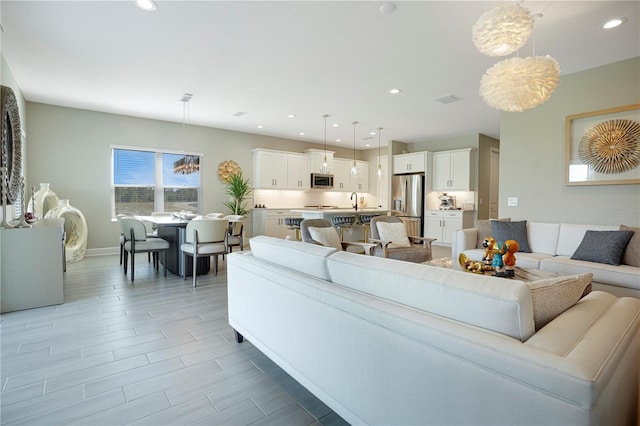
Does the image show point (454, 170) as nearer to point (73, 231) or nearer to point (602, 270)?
point (602, 270)

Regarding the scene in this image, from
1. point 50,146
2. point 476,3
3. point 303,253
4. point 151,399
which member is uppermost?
point 476,3

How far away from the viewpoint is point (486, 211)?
8.52 m

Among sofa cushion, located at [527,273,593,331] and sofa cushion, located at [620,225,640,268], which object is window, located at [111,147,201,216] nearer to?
sofa cushion, located at [527,273,593,331]

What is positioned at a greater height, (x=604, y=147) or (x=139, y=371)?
(x=604, y=147)

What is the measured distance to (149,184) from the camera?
7.02 meters

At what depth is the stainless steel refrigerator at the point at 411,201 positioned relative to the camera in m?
8.60

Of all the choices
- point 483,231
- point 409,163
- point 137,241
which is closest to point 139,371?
point 137,241

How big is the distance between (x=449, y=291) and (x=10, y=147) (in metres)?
5.14

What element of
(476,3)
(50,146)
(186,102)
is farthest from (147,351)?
(50,146)

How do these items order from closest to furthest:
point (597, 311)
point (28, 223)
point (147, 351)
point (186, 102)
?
point (597, 311) < point (147, 351) < point (28, 223) < point (186, 102)

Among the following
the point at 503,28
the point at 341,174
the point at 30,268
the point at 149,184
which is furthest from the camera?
the point at 341,174

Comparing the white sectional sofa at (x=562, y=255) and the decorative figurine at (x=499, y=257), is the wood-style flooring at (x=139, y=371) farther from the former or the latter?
the white sectional sofa at (x=562, y=255)

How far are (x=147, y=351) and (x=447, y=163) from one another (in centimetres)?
783

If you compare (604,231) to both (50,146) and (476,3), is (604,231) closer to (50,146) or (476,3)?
(476,3)
